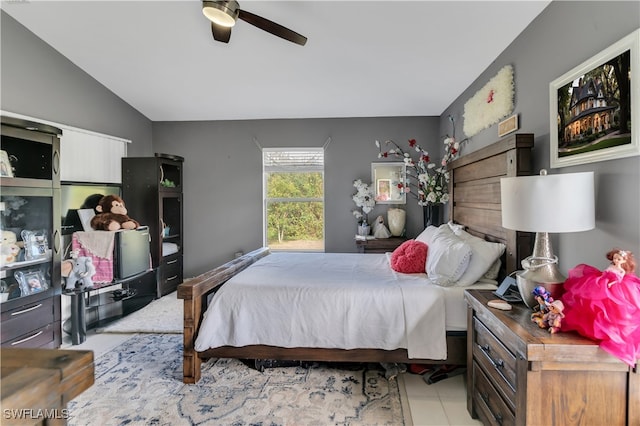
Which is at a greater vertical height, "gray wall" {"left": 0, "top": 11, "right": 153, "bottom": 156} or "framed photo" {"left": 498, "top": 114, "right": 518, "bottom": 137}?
"gray wall" {"left": 0, "top": 11, "right": 153, "bottom": 156}

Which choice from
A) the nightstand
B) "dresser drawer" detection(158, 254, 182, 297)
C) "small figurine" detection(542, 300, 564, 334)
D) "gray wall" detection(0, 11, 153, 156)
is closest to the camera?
"small figurine" detection(542, 300, 564, 334)

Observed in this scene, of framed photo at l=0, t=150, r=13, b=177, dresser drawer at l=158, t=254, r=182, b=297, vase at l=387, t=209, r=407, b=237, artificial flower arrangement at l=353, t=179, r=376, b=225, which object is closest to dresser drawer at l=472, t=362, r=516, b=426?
vase at l=387, t=209, r=407, b=237

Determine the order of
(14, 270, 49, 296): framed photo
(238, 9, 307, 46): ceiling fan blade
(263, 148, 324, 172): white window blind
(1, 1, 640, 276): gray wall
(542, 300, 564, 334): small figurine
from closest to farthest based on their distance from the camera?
(542, 300, 564, 334): small figurine → (1, 1, 640, 276): gray wall → (238, 9, 307, 46): ceiling fan blade → (14, 270, 49, 296): framed photo → (263, 148, 324, 172): white window blind

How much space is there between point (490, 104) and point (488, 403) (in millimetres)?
2308

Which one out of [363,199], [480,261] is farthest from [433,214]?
[480,261]

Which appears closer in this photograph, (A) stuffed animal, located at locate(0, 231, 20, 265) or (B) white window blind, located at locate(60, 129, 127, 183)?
(A) stuffed animal, located at locate(0, 231, 20, 265)

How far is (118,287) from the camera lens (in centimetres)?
383

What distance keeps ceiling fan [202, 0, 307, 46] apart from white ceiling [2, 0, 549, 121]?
42cm

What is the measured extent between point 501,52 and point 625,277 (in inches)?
83.9

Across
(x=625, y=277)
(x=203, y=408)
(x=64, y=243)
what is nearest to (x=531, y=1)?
(x=625, y=277)

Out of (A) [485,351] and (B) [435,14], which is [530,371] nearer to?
(A) [485,351]

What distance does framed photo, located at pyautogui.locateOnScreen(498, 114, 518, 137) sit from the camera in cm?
230

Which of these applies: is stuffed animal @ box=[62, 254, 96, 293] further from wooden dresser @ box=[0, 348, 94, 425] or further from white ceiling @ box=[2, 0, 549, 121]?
wooden dresser @ box=[0, 348, 94, 425]

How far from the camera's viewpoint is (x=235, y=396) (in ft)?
6.59
